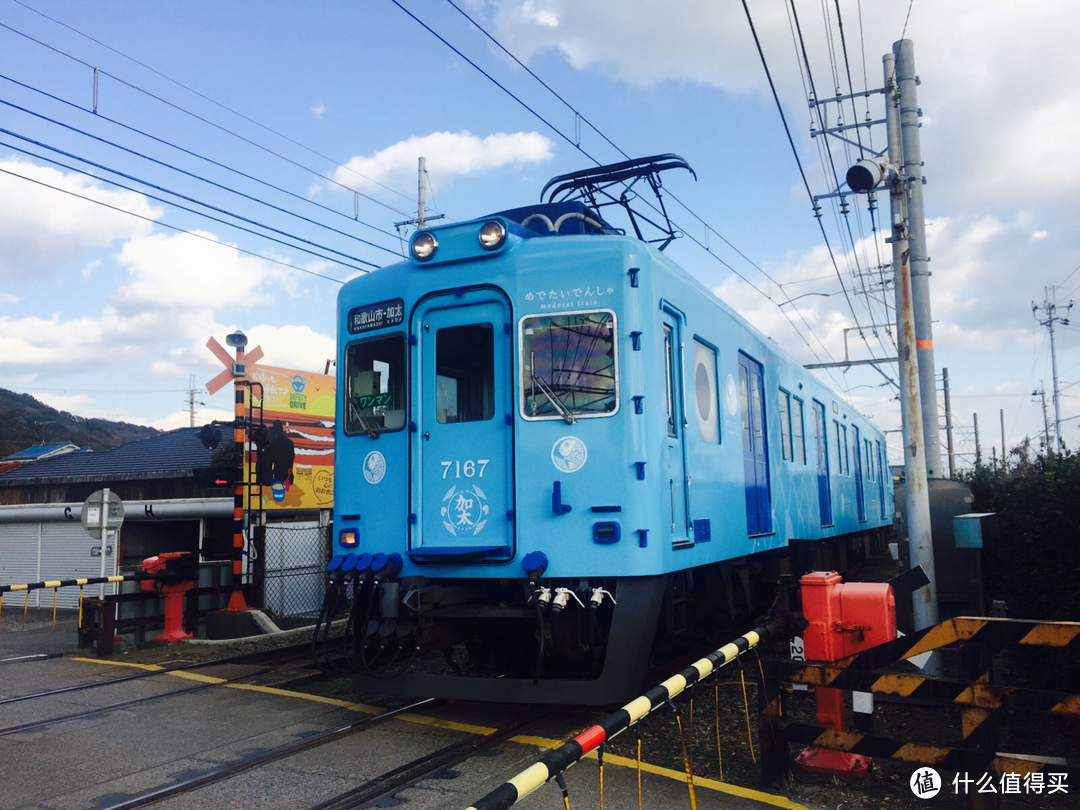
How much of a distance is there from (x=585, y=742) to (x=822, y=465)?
991cm

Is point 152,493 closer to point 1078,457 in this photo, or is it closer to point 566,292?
point 566,292

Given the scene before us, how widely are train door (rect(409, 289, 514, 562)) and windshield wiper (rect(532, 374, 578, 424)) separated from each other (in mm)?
224

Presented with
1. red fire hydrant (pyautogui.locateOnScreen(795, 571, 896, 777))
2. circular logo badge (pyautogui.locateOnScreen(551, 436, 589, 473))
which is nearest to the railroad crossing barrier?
red fire hydrant (pyautogui.locateOnScreen(795, 571, 896, 777))

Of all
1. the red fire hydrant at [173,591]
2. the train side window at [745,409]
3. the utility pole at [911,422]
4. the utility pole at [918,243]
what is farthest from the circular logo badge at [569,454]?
the red fire hydrant at [173,591]

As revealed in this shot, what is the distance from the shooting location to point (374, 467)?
6.21 metres

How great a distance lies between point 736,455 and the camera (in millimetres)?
7363

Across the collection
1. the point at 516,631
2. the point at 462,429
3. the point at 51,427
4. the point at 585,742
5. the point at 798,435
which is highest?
the point at 51,427

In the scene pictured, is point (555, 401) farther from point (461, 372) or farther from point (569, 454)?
point (461, 372)

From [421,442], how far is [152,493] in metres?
15.7

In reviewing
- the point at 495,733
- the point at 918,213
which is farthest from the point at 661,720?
the point at 918,213

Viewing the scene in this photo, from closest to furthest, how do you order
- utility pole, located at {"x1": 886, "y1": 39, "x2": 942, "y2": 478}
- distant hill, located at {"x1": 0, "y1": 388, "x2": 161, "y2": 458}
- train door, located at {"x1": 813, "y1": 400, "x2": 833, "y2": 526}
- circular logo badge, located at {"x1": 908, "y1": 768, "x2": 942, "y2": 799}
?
circular logo badge, located at {"x1": 908, "y1": 768, "x2": 942, "y2": 799}
utility pole, located at {"x1": 886, "y1": 39, "x2": 942, "y2": 478}
train door, located at {"x1": 813, "y1": 400, "x2": 833, "y2": 526}
distant hill, located at {"x1": 0, "y1": 388, "x2": 161, "y2": 458}

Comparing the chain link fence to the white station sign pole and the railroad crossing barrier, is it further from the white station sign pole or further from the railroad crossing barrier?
the railroad crossing barrier

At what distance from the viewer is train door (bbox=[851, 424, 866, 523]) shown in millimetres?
15758

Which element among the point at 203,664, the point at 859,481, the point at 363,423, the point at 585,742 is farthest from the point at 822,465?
the point at 585,742
